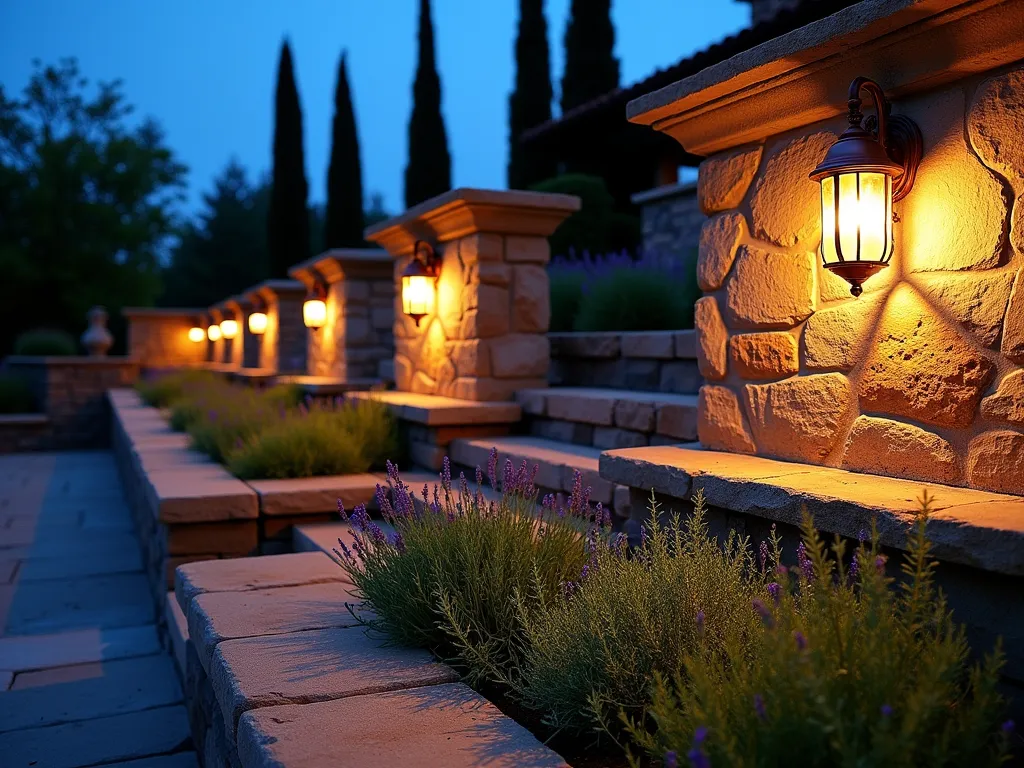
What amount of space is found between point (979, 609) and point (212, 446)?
16.9ft

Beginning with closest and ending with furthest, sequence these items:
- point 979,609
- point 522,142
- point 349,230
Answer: point 979,609 → point 522,142 → point 349,230

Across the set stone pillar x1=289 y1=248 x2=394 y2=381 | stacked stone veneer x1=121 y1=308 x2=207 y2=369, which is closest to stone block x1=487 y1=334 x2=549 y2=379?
stone pillar x1=289 y1=248 x2=394 y2=381

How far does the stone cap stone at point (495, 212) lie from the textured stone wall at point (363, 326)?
2160 millimetres

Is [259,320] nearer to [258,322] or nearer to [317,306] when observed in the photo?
[258,322]

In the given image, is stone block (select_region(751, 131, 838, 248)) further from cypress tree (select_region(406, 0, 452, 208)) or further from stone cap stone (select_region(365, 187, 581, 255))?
cypress tree (select_region(406, 0, 452, 208))

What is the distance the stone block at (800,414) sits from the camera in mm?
2510

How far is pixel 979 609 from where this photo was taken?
181 cm

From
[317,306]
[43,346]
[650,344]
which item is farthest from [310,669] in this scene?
[43,346]

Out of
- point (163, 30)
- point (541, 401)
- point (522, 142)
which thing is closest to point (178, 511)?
point (541, 401)

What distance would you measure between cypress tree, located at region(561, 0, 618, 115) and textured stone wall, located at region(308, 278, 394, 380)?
953cm

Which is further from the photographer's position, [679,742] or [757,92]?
[757,92]

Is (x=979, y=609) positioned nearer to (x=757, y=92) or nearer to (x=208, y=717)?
(x=757, y=92)

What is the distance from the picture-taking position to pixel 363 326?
Result: 7734 millimetres

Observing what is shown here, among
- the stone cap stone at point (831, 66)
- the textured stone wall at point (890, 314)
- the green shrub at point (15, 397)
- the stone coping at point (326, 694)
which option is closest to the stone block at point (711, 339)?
the textured stone wall at point (890, 314)
